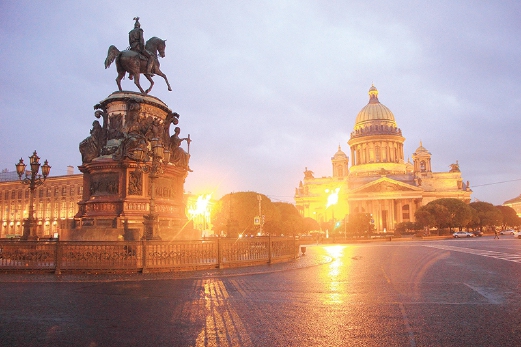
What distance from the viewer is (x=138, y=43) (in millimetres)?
21703

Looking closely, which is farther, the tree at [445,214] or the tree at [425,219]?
the tree at [445,214]

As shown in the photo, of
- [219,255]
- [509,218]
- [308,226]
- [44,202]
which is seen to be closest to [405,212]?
[509,218]

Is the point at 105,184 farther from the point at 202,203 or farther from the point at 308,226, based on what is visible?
the point at 308,226

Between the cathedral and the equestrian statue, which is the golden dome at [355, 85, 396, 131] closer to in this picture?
the cathedral

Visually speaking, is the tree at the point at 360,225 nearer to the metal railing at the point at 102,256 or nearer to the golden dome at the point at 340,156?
the golden dome at the point at 340,156

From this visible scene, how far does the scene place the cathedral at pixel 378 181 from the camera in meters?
118

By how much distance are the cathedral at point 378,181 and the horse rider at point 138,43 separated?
335ft

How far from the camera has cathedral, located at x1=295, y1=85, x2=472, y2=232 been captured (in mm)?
117500

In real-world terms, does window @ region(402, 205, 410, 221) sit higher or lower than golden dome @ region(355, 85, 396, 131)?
lower

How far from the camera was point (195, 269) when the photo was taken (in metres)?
15.8

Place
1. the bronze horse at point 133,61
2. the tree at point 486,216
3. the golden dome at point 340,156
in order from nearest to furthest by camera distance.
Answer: the bronze horse at point 133,61 < the tree at point 486,216 < the golden dome at point 340,156

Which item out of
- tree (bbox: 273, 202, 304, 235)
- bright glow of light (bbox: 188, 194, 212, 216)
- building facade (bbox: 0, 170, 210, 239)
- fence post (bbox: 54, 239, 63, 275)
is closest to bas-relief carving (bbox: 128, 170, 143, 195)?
fence post (bbox: 54, 239, 63, 275)

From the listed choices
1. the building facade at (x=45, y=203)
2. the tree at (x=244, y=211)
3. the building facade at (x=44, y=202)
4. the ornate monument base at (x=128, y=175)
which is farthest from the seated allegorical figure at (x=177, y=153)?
the building facade at (x=44, y=202)

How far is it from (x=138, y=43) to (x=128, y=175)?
7.43 metres
